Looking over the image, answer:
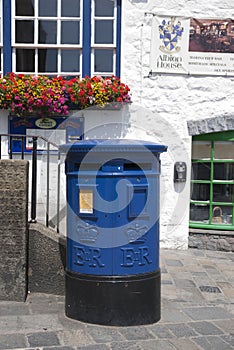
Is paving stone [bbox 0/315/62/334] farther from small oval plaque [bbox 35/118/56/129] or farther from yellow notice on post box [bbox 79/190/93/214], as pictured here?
small oval plaque [bbox 35/118/56/129]

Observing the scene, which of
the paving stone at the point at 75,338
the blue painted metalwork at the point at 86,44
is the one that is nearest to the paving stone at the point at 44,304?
the paving stone at the point at 75,338

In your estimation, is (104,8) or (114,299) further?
(104,8)

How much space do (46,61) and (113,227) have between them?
442cm

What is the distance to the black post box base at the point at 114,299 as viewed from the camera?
13.2 feet

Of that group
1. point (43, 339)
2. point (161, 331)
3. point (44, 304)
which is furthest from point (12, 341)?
point (161, 331)

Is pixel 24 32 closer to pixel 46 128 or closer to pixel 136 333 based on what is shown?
pixel 46 128

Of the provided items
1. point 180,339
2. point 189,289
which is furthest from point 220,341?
point 189,289

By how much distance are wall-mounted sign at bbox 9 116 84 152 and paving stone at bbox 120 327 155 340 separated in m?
3.91

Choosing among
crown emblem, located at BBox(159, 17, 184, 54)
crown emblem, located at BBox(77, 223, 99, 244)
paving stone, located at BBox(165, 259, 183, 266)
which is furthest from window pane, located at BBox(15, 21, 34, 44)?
crown emblem, located at BBox(77, 223, 99, 244)

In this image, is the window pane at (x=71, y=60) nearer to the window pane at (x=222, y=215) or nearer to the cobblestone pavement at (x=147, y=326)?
the window pane at (x=222, y=215)

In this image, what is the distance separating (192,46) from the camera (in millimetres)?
7301


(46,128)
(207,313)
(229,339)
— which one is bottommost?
(207,313)

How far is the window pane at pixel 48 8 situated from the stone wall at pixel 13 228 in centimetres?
377

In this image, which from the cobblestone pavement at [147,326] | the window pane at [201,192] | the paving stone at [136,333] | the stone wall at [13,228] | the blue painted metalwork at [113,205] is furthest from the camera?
the window pane at [201,192]
